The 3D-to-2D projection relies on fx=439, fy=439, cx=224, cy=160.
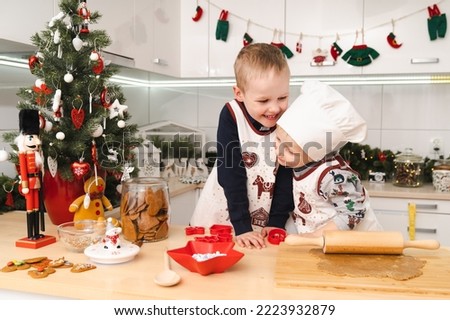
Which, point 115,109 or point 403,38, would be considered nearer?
point 115,109

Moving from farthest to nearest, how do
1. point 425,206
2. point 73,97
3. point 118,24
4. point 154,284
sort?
point 425,206, point 118,24, point 73,97, point 154,284

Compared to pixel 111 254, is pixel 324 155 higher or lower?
higher

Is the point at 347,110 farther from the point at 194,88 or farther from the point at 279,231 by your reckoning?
the point at 194,88

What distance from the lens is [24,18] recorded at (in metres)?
1.30

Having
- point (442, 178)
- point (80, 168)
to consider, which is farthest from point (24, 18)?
point (442, 178)

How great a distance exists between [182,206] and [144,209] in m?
1.22

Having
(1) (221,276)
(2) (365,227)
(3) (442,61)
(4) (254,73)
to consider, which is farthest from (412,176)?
(1) (221,276)

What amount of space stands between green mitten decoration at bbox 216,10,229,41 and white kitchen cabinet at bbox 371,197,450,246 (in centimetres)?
114

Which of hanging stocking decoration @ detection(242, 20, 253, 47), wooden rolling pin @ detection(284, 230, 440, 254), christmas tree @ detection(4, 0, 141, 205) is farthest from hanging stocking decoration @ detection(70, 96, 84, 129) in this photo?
hanging stocking decoration @ detection(242, 20, 253, 47)

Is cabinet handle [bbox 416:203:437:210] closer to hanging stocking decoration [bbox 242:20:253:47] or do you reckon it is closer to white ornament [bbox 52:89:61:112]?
hanging stocking decoration [bbox 242:20:253:47]

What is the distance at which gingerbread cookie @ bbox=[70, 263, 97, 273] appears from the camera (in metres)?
0.81

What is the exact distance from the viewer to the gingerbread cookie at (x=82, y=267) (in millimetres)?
807

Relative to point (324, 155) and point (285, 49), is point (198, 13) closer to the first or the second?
point (285, 49)

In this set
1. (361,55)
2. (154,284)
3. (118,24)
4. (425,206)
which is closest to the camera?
(154,284)
